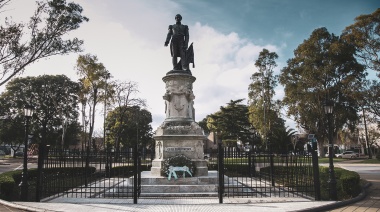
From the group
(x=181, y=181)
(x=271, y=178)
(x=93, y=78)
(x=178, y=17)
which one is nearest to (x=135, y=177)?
(x=181, y=181)

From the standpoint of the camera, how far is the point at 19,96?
4934 cm

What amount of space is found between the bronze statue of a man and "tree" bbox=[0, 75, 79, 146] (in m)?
37.7

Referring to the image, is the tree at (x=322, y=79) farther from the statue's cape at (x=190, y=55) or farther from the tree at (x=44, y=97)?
the tree at (x=44, y=97)

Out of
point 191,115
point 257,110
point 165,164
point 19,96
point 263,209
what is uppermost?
point 19,96

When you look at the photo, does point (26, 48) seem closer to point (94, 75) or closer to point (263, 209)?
point (94, 75)

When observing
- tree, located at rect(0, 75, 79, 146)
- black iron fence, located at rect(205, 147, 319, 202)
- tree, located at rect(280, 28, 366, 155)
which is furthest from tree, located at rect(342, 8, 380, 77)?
tree, located at rect(0, 75, 79, 146)

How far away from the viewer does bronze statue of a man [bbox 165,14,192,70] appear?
1590 centimetres

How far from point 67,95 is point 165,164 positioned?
43391 millimetres

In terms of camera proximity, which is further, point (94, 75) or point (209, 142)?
point (209, 142)

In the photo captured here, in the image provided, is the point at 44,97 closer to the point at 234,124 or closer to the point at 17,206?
the point at 234,124

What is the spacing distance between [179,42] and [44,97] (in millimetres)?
41650

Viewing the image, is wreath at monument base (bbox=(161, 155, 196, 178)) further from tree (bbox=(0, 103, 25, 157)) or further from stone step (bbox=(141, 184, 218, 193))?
tree (bbox=(0, 103, 25, 157))

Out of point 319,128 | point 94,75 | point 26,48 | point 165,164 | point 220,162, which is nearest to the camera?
point 220,162

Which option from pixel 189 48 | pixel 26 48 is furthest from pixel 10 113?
pixel 189 48
